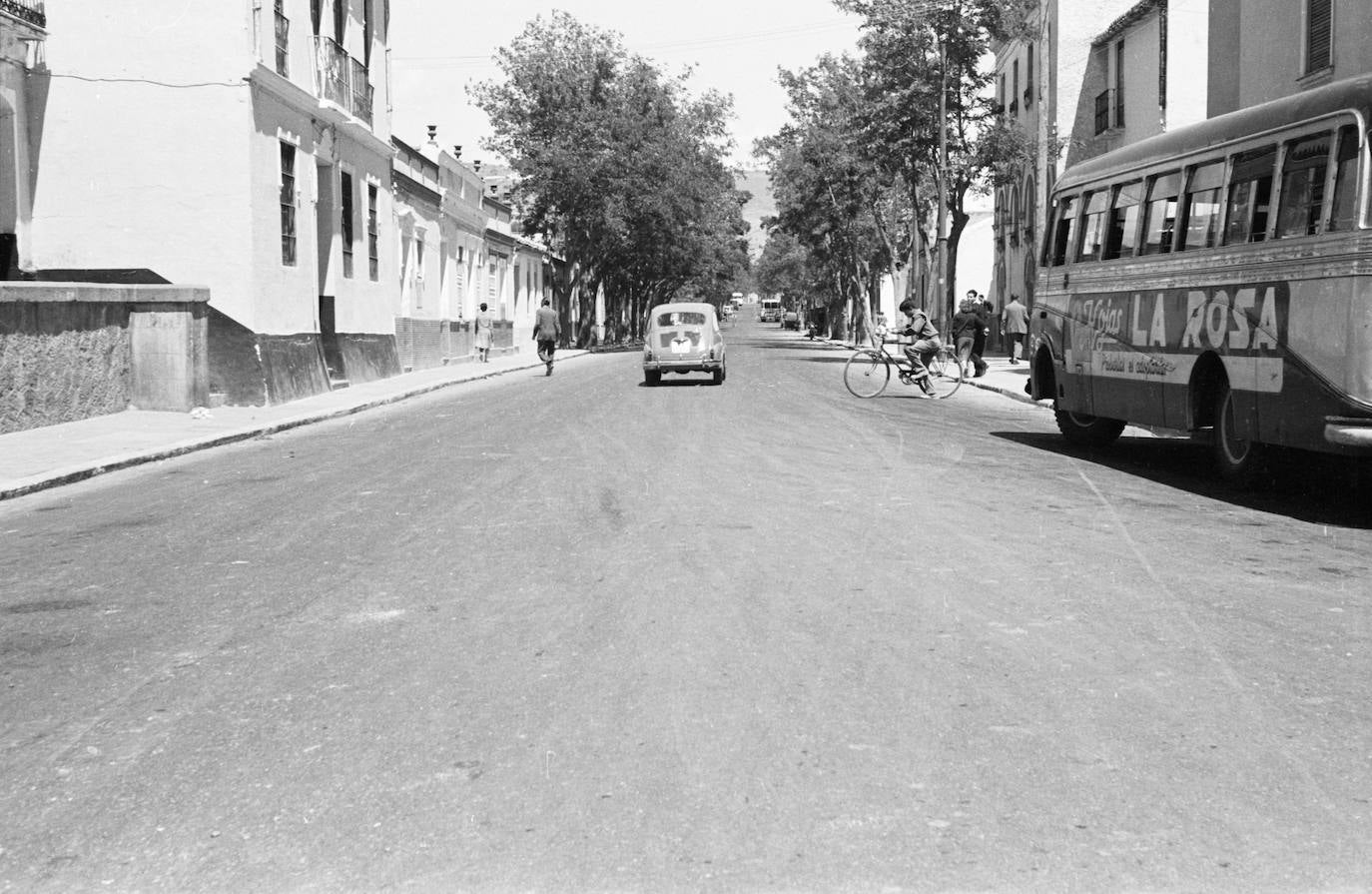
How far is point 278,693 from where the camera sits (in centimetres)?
556

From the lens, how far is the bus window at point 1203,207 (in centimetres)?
1245

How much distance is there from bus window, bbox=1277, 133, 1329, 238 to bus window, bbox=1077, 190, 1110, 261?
378 cm

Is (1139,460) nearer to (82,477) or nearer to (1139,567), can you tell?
(1139,567)

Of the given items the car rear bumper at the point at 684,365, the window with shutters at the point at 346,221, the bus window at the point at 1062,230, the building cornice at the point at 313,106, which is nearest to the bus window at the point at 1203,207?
the bus window at the point at 1062,230

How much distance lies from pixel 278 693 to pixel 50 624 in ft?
6.51

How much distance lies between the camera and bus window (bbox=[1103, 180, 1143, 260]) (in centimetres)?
1423

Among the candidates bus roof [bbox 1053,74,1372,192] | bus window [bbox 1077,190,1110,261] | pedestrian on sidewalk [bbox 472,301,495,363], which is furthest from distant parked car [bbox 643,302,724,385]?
pedestrian on sidewalk [bbox 472,301,495,363]

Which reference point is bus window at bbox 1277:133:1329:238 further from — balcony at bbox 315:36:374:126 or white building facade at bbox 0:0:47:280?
balcony at bbox 315:36:374:126

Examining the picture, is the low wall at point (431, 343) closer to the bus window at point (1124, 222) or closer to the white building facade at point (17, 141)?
the white building facade at point (17, 141)

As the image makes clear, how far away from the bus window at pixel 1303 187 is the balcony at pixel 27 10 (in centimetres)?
1733

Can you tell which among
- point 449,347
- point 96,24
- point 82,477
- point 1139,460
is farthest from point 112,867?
point 449,347

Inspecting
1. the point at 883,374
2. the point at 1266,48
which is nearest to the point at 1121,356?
the point at 883,374

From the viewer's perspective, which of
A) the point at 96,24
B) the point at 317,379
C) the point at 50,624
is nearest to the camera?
the point at 50,624

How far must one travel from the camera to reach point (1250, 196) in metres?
11.8
